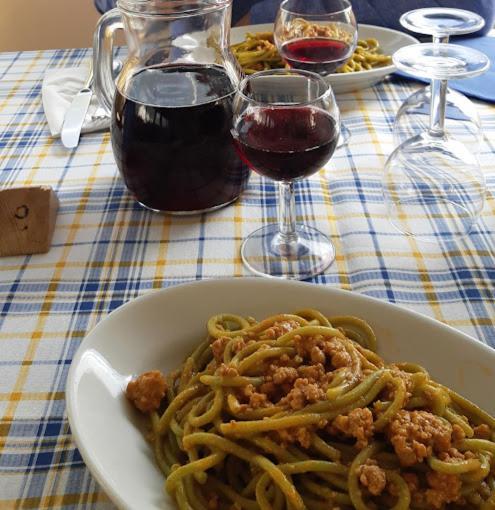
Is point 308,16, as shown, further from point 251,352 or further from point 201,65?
point 251,352

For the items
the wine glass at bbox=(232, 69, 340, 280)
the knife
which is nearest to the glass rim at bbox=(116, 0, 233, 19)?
the wine glass at bbox=(232, 69, 340, 280)

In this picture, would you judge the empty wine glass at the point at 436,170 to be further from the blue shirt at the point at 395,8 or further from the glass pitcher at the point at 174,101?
the blue shirt at the point at 395,8

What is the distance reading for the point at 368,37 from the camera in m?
1.39

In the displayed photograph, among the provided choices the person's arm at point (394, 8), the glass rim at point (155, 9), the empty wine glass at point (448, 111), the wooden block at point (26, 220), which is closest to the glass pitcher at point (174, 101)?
the glass rim at point (155, 9)

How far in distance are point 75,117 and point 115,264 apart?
0.42 m

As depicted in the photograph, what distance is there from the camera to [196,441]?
545 mm

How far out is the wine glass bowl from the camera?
3.73ft

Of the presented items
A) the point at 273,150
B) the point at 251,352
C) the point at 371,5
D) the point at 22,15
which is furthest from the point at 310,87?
the point at 22,15

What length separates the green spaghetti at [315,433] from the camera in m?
0.51

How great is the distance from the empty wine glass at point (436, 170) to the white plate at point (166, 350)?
30cm

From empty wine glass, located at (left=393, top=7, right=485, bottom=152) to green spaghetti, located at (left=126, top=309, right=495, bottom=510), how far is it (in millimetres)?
628

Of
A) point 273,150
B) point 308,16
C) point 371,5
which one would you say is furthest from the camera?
point 371,5

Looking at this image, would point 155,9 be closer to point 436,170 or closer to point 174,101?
point 174,101

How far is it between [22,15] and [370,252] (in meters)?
2.48
